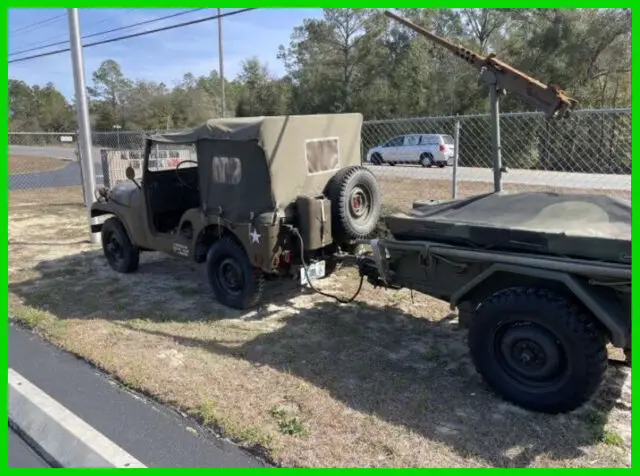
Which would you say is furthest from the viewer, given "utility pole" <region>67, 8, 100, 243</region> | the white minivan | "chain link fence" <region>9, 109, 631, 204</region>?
the white minivan

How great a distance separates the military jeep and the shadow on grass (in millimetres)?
510

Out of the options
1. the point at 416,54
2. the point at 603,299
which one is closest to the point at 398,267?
the point at 603,299

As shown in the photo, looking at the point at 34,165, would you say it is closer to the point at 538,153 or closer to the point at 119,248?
the point at 119,248

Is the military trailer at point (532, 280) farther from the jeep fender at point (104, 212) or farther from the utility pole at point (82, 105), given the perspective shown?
the utility pole at point (82, 105)

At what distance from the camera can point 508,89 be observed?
4.71 meters

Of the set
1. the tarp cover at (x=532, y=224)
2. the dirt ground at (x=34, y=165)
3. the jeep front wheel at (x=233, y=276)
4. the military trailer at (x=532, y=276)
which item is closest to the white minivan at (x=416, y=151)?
the dirt ground at (x=34, y=165)

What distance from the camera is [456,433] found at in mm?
3373

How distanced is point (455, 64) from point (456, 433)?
33262 millimetres

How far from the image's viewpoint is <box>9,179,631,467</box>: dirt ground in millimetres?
3242

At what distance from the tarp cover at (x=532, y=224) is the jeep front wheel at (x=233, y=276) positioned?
1.68 metres

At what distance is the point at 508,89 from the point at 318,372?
2887mm

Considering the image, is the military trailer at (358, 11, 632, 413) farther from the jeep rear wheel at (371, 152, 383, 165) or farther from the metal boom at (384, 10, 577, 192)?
the jeep rear wheel at (371, 152, 383, 165)

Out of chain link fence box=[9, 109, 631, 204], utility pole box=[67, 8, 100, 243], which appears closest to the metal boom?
chain link fence box=[9, 109, 631, 204]

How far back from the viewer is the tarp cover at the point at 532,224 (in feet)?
11.5
